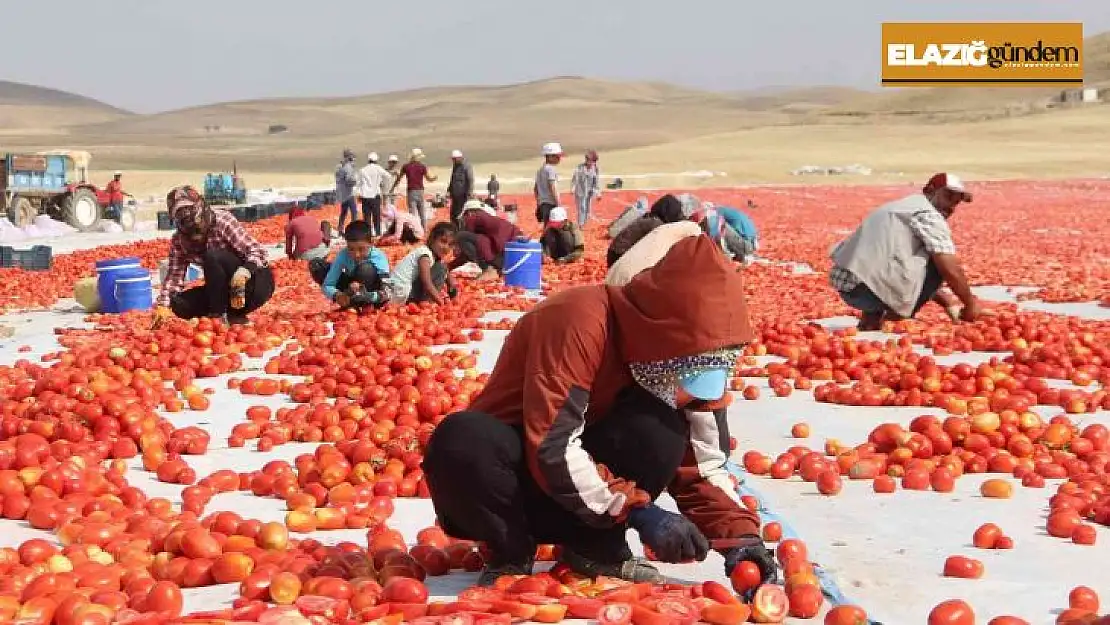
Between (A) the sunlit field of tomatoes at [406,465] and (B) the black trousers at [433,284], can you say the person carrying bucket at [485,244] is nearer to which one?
(B) the black trousers at [433,284]

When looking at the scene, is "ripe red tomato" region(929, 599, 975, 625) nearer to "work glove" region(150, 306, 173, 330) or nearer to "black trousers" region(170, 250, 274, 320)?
"work glove" region(150, 306, 173, 330)

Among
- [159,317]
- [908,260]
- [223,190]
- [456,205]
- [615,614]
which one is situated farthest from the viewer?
[223,190]

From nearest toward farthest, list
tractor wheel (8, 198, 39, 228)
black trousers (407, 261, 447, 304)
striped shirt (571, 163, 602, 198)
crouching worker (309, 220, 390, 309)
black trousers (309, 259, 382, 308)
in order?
crouching worker (309, 220, 390, 309), black trousers (309, 259, 382, 308), black trousers (407, 261, 447, 304), striped shirt (571, 163, 602, 198), tractor wheel (8, 198, 39, 228)

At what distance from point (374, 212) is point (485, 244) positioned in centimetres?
812

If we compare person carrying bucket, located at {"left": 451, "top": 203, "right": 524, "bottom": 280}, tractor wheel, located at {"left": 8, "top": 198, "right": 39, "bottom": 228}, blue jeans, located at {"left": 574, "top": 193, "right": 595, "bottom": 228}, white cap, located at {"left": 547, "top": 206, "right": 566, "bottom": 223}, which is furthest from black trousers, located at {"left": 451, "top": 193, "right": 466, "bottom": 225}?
tractor wheel, located at {"left": 8, "top": 198, "right": 39, "bottom": 228}

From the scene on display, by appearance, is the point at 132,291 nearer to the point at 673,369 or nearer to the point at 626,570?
the point at 626,570

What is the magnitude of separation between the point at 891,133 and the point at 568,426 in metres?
87.5

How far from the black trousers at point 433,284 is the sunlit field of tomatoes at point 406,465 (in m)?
0.34

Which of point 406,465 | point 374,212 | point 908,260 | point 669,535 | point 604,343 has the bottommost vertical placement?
point 406,465

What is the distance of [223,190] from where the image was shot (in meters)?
39.4

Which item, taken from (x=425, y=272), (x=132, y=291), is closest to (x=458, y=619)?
(x=425, y=272)

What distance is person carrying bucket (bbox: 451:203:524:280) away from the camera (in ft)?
52.2

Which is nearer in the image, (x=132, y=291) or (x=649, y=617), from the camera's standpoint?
(x=649, y=617)

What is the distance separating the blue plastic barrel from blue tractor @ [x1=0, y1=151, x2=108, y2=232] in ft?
55.8
